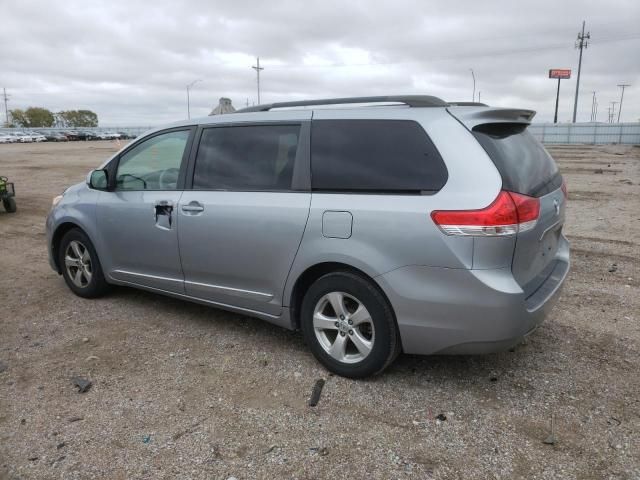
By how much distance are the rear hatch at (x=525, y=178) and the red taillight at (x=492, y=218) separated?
0.07 meters

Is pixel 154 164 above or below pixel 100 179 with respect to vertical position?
above

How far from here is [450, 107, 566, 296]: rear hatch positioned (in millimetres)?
3107

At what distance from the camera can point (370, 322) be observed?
3.38 meters

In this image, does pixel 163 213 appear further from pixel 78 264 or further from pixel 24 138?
pixel 24 138

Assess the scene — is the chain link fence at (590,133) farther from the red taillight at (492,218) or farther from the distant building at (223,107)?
the red taillight at (492,218)

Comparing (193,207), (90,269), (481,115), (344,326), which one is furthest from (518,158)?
(90,269)

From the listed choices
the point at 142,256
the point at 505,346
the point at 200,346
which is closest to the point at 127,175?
the point at 142,256

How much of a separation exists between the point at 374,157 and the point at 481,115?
2.30 feet

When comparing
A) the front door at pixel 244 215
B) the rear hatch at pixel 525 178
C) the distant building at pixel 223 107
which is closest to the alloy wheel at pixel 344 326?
the front door at pixel 244 215

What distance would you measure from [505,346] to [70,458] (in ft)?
8.17

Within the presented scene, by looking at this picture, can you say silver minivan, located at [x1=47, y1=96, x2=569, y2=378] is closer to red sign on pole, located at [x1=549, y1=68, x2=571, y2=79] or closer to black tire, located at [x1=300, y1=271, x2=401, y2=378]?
black tire, located at [x1=300, y1=271, x2=401, y2=378]

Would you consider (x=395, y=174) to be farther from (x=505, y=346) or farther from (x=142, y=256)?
(x=142, y=256)

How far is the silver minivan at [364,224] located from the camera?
9.96 ft

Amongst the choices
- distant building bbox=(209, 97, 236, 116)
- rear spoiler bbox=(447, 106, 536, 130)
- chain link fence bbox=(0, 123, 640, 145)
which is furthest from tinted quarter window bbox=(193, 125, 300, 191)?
chain link fence bbox=(0, 123, 640, 145)
